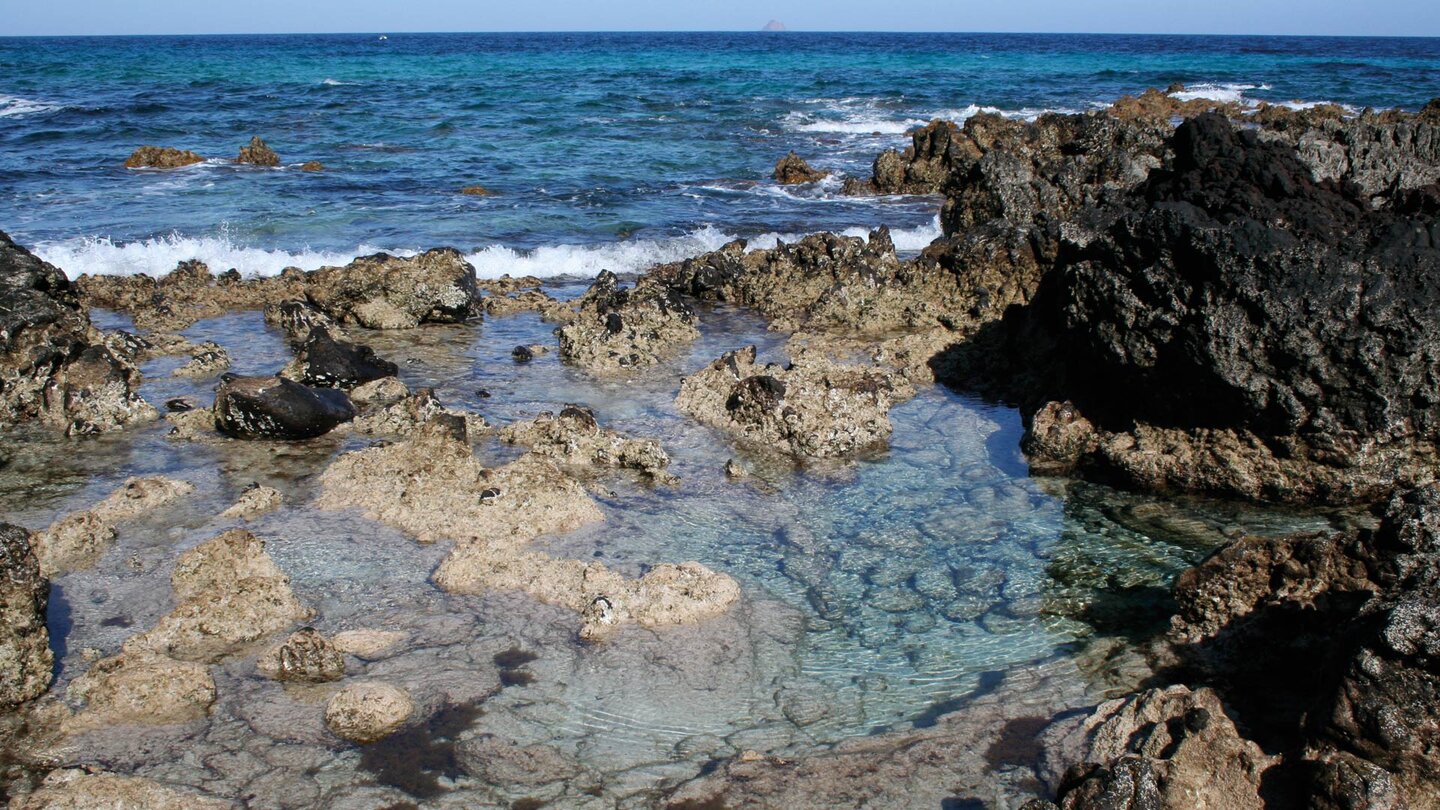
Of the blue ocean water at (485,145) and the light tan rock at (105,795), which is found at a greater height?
the blue ocean water at (485,145)

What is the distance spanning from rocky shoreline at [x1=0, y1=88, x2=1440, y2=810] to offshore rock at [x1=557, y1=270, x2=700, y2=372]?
39 millimetres

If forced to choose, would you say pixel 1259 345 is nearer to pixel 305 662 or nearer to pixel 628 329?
pixel 628 329

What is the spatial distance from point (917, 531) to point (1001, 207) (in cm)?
1016

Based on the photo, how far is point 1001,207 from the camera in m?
15.6

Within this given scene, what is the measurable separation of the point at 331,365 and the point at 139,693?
489 centimetres

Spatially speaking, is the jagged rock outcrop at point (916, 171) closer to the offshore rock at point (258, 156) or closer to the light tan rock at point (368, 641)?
the offshore rock at point (258, 156)

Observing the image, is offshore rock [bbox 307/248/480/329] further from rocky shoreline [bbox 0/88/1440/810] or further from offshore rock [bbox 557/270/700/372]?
offshore rock [bbox 557/270/700/372]

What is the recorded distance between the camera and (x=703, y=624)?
5.53 metres

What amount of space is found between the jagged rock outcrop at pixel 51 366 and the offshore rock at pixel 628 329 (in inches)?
151

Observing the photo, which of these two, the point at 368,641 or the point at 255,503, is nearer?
the point at 368,641

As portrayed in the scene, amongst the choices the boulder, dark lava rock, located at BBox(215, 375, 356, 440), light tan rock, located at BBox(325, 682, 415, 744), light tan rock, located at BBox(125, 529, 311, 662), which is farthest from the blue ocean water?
light tan rock, located at BBox(325, 682, 415, 744)

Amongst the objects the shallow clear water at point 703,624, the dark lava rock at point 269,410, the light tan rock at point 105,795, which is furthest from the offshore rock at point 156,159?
the light tan rock at point 105,795

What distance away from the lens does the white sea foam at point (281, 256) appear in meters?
14.5

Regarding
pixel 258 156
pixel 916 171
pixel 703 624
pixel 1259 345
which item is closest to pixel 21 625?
pixel 703 624
